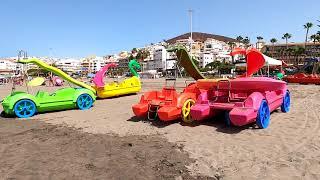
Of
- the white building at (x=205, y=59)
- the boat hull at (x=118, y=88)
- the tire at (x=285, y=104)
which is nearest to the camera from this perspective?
the tire at (x=285, y=104)

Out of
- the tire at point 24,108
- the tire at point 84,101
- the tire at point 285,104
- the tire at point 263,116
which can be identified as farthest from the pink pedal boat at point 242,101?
the tire at point 24,108

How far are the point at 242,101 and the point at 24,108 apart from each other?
8555 mm

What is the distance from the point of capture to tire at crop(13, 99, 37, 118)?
12445 mm

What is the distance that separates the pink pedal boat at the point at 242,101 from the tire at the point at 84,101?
642 cm

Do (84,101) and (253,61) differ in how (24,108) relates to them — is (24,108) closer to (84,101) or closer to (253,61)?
(84,101)

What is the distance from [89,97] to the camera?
1455 centimetres

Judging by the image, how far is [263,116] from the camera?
8844 millimetres

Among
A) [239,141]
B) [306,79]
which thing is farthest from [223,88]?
[306,79]

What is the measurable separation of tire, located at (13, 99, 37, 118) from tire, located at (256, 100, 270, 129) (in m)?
8.95

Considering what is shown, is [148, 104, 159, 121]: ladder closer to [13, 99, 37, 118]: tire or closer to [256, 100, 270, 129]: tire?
[256, 100, 270, 129]: tire

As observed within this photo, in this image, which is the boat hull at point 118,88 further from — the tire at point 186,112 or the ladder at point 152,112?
the tire at point 186,112

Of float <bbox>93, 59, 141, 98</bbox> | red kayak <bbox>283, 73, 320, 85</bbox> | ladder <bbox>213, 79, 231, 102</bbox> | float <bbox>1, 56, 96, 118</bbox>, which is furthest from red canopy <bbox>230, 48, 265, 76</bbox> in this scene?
red kayak <bbox>283, 73, 320, 85</bbox>

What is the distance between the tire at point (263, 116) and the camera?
859cm

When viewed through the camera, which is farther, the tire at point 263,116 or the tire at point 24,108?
the tire at point 24,108
